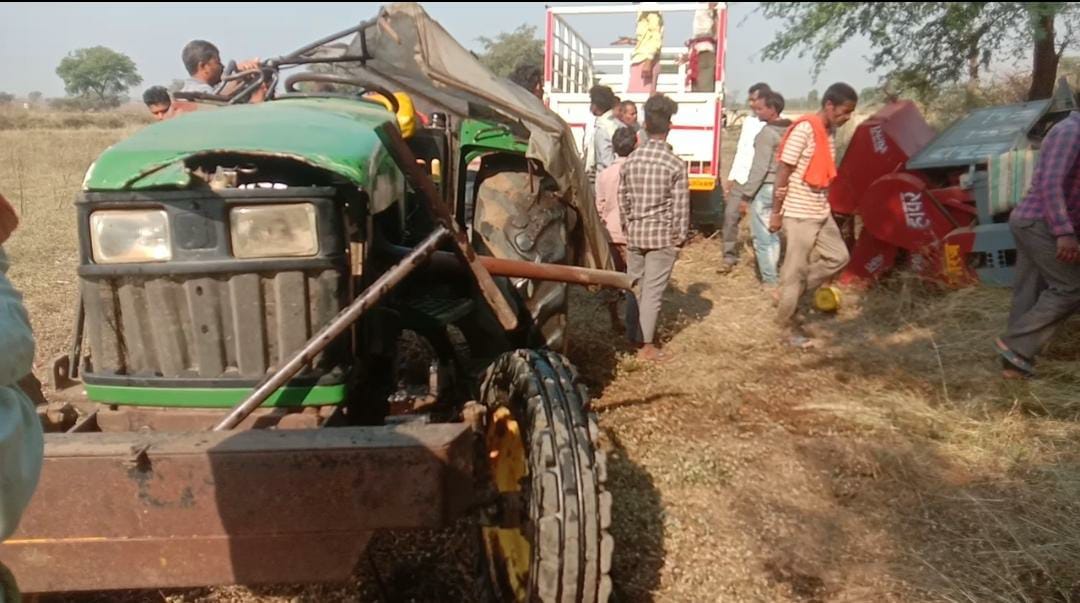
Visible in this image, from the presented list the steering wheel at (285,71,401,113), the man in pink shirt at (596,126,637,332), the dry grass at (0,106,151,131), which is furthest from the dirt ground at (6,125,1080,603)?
the dry grass at (0,106,151,131)

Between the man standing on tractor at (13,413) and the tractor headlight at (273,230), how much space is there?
0.90 meters

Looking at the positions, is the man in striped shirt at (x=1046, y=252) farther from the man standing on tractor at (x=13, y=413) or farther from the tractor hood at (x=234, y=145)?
the man standing on tractor at (x=13, y=413)

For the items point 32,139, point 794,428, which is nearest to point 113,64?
point 32,139

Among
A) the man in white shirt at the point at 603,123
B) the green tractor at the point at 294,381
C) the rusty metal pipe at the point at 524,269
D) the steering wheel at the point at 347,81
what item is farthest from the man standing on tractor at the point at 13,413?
the man in white shirt at the point at 603,123

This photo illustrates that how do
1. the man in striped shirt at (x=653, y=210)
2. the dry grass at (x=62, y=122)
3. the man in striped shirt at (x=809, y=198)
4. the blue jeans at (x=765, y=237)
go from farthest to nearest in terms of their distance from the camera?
the dry grass at (x=62, y=122), the blue jeans at (x=765, y=237), the man in striped shirt at (x=809, y=198), the man in striped shirt at (x=653, y=210)

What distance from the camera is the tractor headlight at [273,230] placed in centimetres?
221

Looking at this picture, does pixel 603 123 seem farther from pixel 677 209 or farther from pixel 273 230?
pixel 273 230

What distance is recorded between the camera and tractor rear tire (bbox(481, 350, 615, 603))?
198 centimetres

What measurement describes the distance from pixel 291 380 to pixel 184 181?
24.2 inches

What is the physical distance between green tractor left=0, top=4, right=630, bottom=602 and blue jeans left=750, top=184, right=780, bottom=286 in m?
3.67

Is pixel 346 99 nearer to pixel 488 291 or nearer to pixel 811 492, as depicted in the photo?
pixel 488 291

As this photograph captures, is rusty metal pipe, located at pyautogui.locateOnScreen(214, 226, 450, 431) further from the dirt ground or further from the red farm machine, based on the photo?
the red farm machine

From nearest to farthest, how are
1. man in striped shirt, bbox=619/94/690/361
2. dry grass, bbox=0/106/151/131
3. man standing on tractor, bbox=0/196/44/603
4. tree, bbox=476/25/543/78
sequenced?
man standing on tractor, bbox=0/196/44/603 < man in striped shirt, bbox=619/94/690/361 < dry grass, bbox=0/106/151/131 < tree, bbox=476/25/543/78

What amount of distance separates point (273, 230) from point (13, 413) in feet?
3.39
